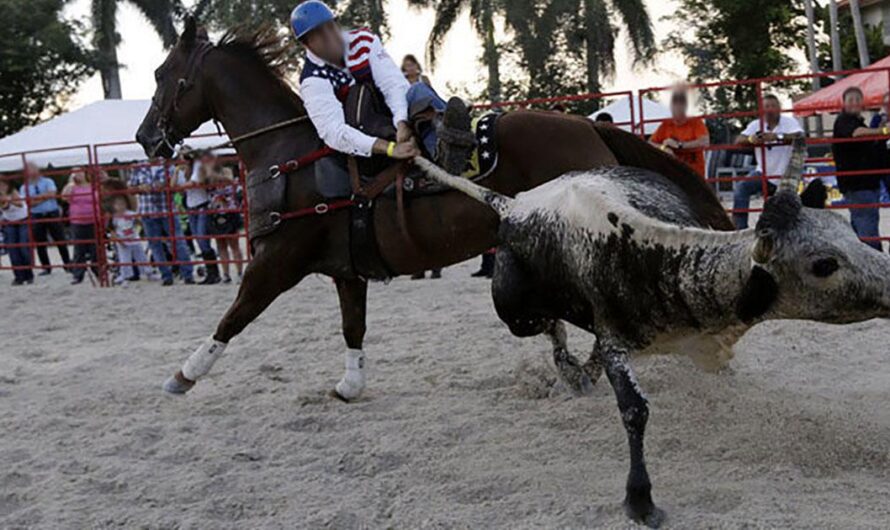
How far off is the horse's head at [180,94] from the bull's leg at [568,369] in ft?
8.09

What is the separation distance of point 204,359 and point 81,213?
917 centimetres

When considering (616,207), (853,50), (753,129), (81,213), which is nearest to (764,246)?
(616,207)

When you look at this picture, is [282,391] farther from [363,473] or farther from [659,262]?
[659,262]

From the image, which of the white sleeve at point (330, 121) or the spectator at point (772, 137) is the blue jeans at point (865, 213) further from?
the white sleeve at point (330, 121)

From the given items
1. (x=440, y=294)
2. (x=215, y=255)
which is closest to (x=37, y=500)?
(x=440, y=294)

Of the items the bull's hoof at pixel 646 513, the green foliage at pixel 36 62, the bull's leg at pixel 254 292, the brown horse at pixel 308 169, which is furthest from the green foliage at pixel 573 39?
the bull's hoof at pixel 646 513

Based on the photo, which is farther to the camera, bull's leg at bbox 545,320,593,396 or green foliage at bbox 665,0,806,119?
green foliage at bbox 665,0,806,119

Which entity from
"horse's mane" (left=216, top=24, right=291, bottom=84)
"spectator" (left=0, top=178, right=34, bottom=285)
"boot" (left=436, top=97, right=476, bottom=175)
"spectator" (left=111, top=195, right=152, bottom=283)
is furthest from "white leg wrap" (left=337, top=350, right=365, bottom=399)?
"spectator" (left=0, top=178, right=34, bottom=285)

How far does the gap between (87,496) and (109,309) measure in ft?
22.3

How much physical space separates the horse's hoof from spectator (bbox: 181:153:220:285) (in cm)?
933

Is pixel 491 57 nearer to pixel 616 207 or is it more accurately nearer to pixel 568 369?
pixel 568 369

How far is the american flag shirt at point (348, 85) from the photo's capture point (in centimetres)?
477

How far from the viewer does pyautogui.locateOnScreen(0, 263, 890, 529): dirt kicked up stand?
→ 344 centimetres

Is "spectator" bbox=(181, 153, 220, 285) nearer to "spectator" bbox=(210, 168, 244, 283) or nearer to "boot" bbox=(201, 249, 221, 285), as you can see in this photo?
"boot" bbox=(201, 249, 221, 285)
